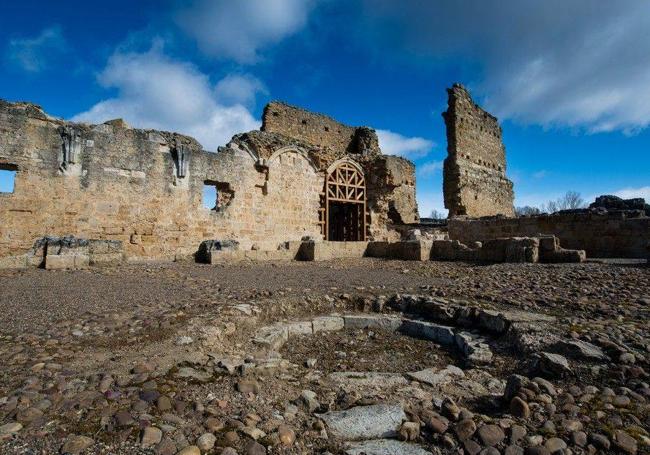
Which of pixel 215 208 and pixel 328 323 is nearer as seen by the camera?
pixel 328 323

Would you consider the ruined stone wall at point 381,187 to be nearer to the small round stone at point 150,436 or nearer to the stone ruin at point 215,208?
the stone ruin at point 215,208

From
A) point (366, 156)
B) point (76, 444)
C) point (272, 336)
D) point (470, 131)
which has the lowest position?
point (272, 336)

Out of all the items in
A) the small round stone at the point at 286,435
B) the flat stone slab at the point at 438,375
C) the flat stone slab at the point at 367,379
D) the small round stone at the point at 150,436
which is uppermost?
the small round stone at the point at 150,436

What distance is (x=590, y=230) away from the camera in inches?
439

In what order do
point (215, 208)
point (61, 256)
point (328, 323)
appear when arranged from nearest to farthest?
point (328, 323) < point (61, 256) < point (215, 208)

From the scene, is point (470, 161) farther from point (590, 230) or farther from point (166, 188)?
point (166, 188)

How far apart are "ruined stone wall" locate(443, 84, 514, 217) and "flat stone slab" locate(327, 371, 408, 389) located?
22794 millimetres

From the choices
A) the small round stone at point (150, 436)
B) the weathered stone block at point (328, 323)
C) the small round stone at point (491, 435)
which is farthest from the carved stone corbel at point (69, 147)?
the small round stone at point (491, 435)

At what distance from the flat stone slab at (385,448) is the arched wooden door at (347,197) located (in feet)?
50.4

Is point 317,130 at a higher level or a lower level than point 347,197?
higher

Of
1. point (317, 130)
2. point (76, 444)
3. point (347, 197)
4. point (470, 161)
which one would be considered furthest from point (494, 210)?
point (76, 444)

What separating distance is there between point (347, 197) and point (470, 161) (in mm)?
12502

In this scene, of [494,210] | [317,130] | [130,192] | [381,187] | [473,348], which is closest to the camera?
[473,348]

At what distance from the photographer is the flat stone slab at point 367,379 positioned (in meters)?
2.80
